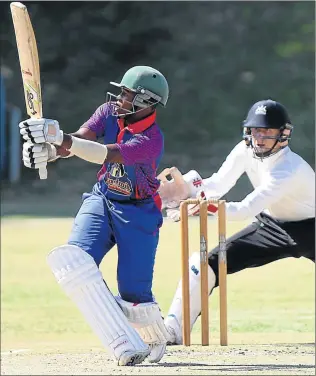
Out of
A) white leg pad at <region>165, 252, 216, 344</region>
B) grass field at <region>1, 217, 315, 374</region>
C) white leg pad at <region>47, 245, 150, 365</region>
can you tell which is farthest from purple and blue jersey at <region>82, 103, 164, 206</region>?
grass field at <region>1, 217, 315, 374</region>

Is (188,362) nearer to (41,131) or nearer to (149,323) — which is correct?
(149,323)

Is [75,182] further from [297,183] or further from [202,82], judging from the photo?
[297,183]

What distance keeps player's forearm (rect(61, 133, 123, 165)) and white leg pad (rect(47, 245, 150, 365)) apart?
1.45ft

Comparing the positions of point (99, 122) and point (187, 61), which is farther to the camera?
point (187, 61)

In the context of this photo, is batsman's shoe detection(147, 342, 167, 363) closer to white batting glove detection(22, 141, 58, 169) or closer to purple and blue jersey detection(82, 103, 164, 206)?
→ purple and blue jersey detection(82, 103, 164, 206)

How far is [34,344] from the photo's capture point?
23.4 ft

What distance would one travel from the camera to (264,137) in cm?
648

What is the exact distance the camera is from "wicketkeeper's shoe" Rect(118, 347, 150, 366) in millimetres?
5215

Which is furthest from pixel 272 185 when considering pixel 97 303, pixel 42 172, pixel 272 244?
pixel 42 172

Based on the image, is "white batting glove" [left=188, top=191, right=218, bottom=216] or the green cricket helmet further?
"white batting glove" [left=188, top=191, right=218, bottom=216]

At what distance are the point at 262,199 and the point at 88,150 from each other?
1470 mm

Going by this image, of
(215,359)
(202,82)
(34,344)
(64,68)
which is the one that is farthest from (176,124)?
(215,359)

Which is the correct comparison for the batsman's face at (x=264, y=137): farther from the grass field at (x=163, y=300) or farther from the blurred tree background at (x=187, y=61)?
the blurred tree background at (x=187, y=61)

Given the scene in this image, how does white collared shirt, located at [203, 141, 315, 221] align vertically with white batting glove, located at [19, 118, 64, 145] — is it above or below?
below
